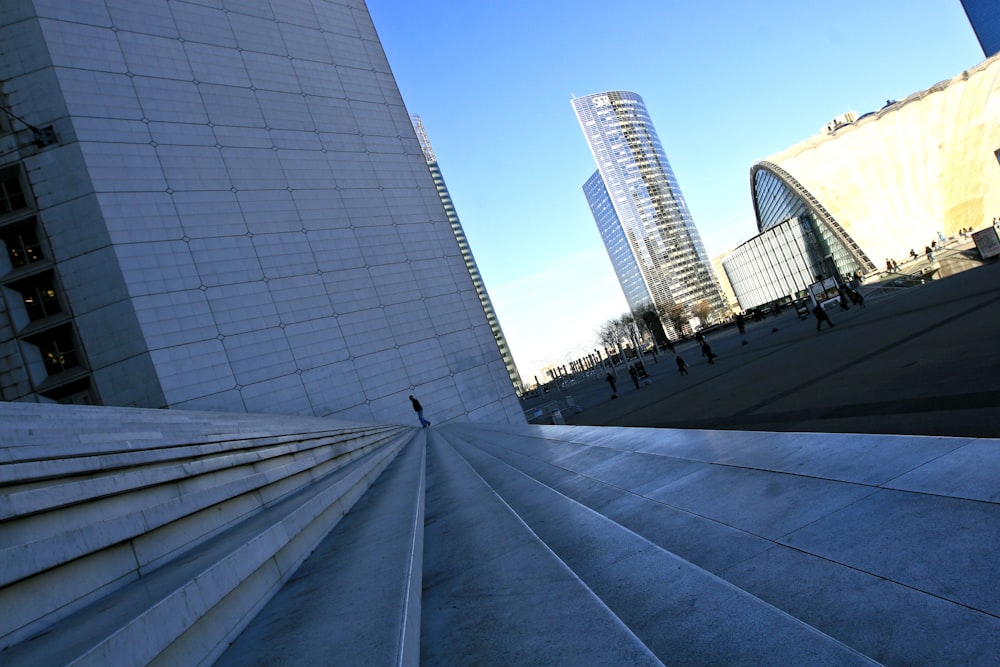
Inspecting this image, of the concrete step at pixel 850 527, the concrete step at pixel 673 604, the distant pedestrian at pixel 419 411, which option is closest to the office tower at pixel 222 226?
the distant pedestrian at pixel 419 411

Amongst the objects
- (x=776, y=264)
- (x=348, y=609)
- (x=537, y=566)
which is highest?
(x=776, y=264)

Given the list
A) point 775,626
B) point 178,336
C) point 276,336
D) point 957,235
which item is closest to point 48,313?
point 178,336

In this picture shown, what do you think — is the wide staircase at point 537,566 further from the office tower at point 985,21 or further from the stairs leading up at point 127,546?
the office tower at point 985,21

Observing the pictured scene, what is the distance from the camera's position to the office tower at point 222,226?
18.5 m

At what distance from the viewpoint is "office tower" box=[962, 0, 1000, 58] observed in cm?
14262

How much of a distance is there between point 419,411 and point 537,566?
21.3 m

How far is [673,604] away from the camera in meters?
2.59

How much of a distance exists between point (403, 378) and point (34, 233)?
14.4 m

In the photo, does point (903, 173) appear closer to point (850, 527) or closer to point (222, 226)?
point (222, 226)

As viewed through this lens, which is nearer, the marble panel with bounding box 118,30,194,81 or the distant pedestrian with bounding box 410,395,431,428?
the marble panel with bounding box 118,30,194,81

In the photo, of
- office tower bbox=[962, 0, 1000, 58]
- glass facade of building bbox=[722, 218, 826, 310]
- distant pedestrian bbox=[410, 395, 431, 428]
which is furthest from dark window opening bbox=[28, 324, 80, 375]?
office tower bbox=[962, 0, 1000, 58]

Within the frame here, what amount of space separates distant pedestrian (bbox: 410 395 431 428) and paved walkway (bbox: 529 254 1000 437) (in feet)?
29.0

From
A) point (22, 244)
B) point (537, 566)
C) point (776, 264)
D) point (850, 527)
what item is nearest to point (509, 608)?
point (537, 566)

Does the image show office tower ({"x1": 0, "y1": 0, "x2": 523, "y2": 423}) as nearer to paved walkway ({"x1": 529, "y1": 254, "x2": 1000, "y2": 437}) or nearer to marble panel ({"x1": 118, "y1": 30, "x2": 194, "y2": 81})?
marble panel ({"x1": 118, "y1": 30, "x2": 194, "y2": 81})
